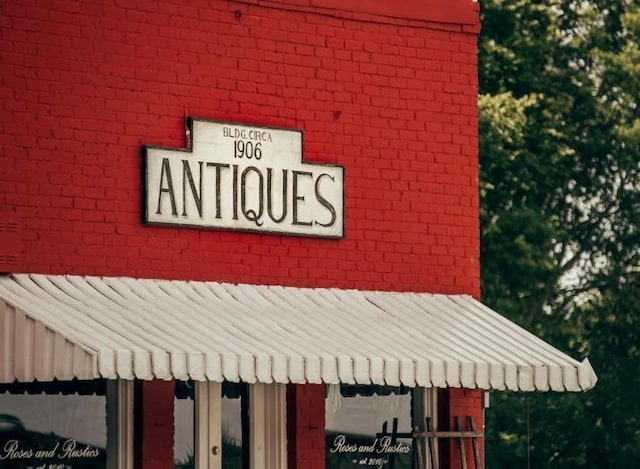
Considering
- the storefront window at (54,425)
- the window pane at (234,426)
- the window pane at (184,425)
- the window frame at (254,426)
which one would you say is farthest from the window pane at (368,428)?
the storefront window at (54,425)

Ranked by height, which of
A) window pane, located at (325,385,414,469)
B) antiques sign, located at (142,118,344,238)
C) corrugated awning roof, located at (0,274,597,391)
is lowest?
window pane, located at (325,385,414,469)

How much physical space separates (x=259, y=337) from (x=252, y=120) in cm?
230

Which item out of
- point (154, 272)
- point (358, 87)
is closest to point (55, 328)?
point (154, 272)

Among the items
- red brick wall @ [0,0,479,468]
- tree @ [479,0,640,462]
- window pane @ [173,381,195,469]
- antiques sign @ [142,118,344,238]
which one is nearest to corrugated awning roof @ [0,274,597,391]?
red brick wall @ [0,0,479,468]

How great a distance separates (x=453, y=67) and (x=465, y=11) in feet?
1.86

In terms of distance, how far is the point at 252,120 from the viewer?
1717 cm

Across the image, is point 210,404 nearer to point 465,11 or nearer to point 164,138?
point 164,138

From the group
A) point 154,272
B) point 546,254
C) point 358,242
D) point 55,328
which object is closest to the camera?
point 55,328

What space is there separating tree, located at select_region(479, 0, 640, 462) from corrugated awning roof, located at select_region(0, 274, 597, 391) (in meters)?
16.0

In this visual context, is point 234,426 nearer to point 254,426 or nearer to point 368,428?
point 254,426

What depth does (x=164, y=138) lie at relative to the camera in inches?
655

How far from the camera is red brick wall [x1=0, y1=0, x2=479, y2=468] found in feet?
52.2

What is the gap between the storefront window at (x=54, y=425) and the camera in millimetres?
15672

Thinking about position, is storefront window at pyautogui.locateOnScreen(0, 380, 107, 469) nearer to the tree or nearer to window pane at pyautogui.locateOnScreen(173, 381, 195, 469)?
window pane at pyautogui.locateOnScreen(173, 381, 195, 469)
